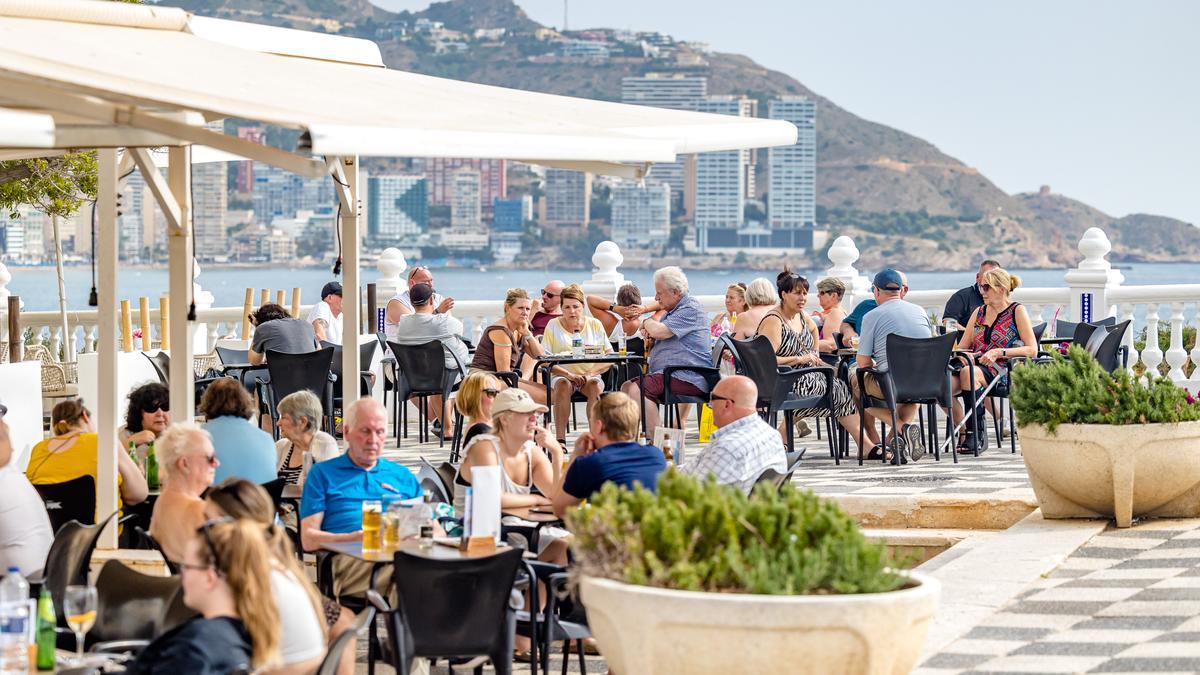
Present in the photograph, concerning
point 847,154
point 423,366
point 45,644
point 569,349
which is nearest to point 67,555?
point 45,644

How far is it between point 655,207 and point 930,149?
1817 cm

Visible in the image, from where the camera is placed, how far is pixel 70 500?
6.79 m

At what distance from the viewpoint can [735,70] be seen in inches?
4779

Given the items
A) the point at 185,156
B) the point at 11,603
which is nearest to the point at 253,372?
the point at 185,156

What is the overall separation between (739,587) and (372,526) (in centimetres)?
192

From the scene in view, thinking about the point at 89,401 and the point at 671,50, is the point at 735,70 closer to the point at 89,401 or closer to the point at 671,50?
the point at 671,50

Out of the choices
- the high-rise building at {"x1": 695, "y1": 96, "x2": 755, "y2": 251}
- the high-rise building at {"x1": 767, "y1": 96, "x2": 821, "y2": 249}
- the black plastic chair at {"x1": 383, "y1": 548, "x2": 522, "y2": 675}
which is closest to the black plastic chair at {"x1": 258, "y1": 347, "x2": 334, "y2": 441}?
the black plastic chair at {"x1": 383, "y1": 548, "x2": 522, "y2": 675}

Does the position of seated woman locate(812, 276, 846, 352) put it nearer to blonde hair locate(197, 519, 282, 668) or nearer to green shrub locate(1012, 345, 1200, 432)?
green shrub locate(1012, 345, 1200, 432)

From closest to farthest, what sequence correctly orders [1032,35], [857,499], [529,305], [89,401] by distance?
[857,499] < [89,401] < [529,305] < [1032,35]

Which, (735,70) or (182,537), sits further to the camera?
(735,70)

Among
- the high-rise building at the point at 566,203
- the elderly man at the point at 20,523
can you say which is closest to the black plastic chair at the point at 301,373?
the elderly man at the point at 20,523

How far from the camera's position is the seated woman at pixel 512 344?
432 inches

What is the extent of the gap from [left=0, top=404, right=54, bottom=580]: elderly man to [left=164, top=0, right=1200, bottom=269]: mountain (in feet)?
318

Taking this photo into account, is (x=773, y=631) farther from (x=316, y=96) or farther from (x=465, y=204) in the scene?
(x=465, y=204)
